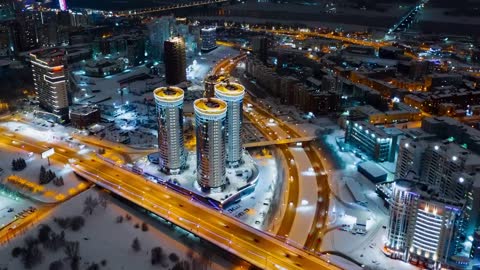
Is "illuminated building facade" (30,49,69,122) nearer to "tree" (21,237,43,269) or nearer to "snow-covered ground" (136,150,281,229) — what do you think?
"snow-covered ground" (136,150,281,229)

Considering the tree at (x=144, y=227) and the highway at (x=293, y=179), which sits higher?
the highway at (x=293, y=179)

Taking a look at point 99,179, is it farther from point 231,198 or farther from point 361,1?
point 361,1

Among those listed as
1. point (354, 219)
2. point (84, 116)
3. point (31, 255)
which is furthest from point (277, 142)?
point (31, 255)

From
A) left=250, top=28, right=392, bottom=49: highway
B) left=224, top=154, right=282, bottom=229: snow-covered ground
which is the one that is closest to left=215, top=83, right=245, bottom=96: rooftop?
left=224, top=154, right=282, bottom=229: snow-covered ground

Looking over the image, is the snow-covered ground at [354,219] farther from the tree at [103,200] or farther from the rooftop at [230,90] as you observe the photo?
the tree at [103,200]

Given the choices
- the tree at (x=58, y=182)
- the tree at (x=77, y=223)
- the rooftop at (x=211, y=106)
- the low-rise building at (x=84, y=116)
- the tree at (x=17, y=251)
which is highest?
the rooftop at (x=211, y=106)

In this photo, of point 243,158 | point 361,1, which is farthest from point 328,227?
point 361,1

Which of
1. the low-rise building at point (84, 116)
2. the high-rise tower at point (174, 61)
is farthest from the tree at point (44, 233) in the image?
the high-rise tower at point (174, 61)
